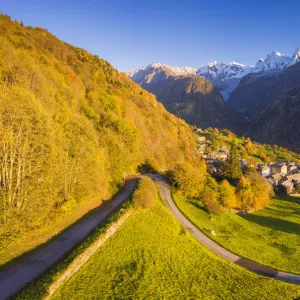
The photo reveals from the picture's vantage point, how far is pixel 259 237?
41719 mm

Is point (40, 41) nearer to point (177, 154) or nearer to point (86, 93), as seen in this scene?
point (86, 93)

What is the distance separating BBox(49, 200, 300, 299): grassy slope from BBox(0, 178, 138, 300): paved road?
2585 mm

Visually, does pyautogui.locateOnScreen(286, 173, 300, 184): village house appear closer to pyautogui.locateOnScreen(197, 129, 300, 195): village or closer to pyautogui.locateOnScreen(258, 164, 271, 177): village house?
pyautogui.locateOnScreen(197, 129, 300, 195): village

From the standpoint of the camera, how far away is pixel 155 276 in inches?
838

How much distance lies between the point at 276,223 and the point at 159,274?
46.4 metres

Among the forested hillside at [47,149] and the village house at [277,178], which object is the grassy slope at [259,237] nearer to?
the forested hillside at [47,149]

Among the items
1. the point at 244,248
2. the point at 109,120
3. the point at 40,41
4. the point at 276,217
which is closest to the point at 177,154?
the point at 276,217

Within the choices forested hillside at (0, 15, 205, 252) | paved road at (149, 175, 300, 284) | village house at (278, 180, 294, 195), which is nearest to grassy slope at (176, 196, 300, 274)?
paved road at (149, 175, 300, 284)

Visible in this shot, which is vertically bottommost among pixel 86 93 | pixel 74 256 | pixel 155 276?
pixel 155 276

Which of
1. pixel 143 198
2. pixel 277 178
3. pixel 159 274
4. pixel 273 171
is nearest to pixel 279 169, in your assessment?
pixel 273 171

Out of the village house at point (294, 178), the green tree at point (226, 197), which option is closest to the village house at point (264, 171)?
the village house at point (294, 178)

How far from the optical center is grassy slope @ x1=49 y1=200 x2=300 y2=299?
18.7 m

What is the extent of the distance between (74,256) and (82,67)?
71873 millimetres

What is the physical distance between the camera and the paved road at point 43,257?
1708 cm
